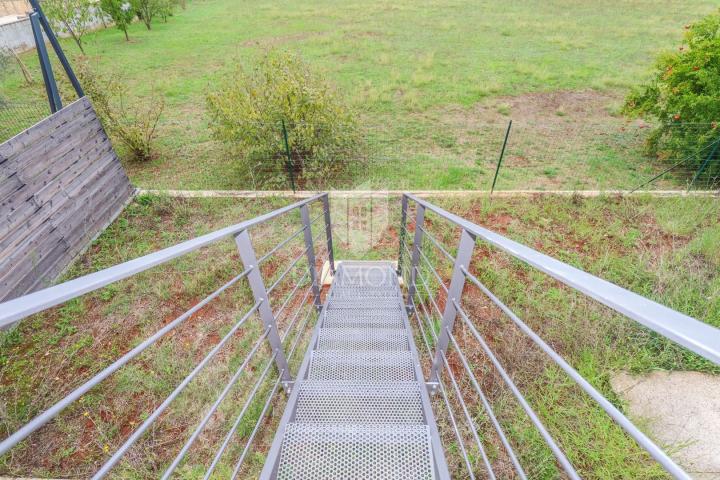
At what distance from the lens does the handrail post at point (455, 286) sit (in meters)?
1.42

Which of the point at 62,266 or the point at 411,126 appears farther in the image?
the point at 411,126

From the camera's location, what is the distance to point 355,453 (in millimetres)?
1405

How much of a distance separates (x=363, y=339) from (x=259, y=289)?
1.14 meters

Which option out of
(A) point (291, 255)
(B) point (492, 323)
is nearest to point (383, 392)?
(B) point (492, 323)

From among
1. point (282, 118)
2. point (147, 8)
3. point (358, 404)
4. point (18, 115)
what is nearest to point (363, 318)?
point (358, 404)

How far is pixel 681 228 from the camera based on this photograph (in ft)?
13.3

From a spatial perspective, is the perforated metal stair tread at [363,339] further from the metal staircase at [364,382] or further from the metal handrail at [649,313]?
the metal handrail at [649,313]

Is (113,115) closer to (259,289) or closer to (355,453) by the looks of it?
(259,289)

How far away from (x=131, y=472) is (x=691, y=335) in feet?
9.51

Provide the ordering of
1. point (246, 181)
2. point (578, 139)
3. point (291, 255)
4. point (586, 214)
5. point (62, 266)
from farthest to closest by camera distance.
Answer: point (578, 139) < point (246, 181) < point (586, 214) < point (291, 255) < point (62, 266)

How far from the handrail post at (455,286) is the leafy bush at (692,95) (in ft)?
18.7

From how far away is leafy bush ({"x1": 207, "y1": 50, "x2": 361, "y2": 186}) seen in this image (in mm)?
5355

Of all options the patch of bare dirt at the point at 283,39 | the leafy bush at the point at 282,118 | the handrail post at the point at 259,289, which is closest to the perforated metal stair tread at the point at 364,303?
the handrail post at the point at 259,289

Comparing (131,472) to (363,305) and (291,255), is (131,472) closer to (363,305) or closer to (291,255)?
(363,305)
